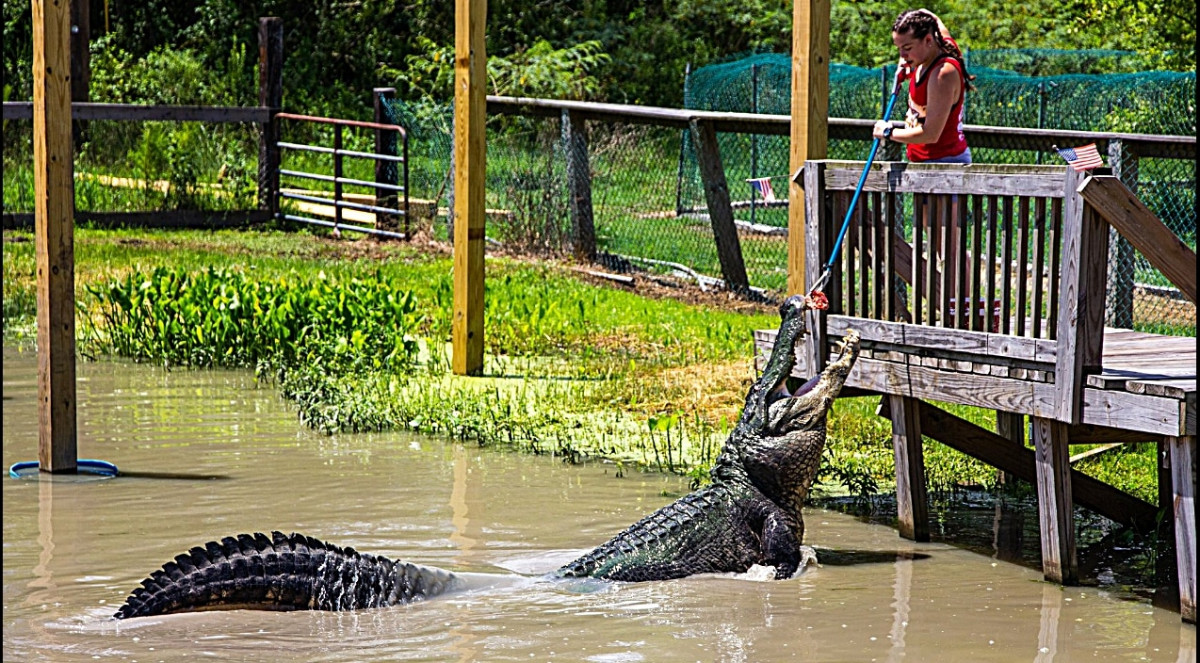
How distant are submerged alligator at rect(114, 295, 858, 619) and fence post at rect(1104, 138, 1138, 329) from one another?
334 cm

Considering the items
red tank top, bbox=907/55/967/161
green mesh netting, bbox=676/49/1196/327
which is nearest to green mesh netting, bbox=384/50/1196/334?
green mesh netting, bbox=676/49/1196/327

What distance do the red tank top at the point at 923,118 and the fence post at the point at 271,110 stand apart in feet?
44.9

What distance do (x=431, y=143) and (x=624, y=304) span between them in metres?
7.58

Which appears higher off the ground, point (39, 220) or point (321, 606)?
point (39, 220)

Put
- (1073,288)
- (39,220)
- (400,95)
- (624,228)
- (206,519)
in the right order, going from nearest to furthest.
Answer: (1073,288) < (206,519) < (39,220) < (624,228) < (400,95)

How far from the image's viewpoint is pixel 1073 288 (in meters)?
5.97

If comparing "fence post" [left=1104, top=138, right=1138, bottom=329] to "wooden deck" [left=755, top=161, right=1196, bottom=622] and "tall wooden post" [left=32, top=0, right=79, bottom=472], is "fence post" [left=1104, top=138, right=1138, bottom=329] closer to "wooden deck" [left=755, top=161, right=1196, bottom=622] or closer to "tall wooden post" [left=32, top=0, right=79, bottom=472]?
"wooden deck" [left=755, top=161, right=1196, bottom=622]

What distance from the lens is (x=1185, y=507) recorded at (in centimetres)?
565

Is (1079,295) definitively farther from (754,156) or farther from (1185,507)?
(754,156)

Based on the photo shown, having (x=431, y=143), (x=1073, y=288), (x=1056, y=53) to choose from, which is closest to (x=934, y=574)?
(x=1073, y=288)

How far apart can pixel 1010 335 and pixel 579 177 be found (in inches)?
381

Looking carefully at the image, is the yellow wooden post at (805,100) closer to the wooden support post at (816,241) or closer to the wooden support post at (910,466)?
the wooden support post at (816,241)

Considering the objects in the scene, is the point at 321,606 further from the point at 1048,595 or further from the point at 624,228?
the point at 624,228

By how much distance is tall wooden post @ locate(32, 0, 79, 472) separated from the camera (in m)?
7.85
